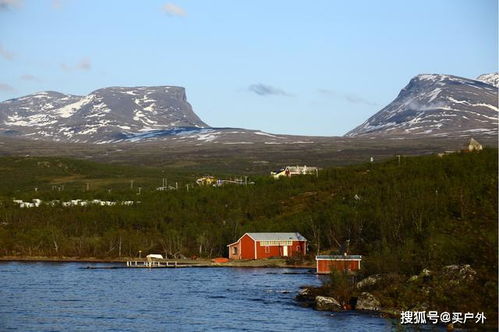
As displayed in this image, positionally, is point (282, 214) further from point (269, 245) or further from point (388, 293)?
point (388, 293)

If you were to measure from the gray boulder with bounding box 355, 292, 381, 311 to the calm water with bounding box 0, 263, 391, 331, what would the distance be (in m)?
1.93

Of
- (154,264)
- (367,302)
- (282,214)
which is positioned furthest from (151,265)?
(367,302)

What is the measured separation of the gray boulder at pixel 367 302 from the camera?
5869 cm

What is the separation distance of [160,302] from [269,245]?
45418mm

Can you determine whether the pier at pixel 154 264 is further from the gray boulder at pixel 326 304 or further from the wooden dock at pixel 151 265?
the gray boulder at pixel 326 304

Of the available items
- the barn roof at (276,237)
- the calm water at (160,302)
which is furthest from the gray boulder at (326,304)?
the barn roof at (276,237)

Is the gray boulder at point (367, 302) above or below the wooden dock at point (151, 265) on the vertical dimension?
below

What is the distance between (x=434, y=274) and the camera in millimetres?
56250

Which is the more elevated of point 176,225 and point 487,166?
point 487,166

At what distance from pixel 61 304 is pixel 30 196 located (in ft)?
322

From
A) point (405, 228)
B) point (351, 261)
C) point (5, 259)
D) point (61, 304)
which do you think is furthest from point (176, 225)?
point (61, 304)

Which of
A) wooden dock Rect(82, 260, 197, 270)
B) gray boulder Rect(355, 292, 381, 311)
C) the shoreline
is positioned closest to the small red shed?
the shoreline

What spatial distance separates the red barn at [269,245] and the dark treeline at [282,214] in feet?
7.31

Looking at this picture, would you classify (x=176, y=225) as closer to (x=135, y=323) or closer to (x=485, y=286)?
(x=135, y=323)
